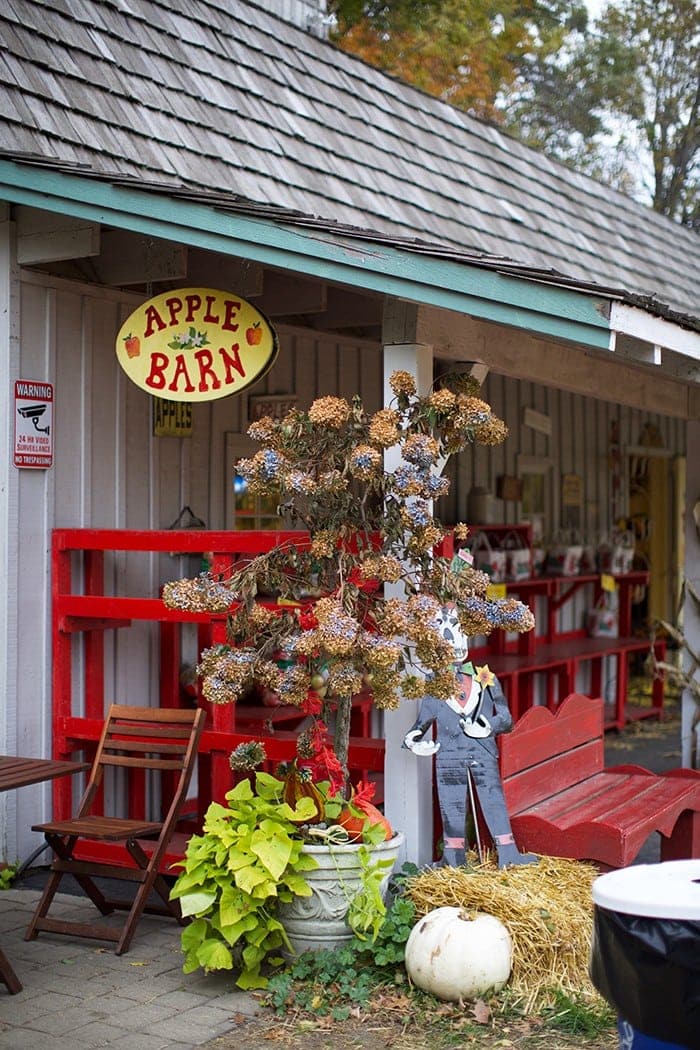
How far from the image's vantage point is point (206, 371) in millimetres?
5266

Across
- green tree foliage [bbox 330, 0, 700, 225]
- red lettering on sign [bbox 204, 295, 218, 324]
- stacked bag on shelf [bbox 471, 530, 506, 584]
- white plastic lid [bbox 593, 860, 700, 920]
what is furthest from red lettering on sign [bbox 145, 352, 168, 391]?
green tree foliage [bbox 330, 0, 700, 225]

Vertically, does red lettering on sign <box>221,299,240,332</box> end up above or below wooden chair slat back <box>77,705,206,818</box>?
above

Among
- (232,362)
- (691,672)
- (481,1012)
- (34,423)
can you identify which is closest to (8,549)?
(34,423)

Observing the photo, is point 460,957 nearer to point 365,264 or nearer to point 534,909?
Answer: point 534,909

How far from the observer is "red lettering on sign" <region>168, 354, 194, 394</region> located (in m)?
5.32

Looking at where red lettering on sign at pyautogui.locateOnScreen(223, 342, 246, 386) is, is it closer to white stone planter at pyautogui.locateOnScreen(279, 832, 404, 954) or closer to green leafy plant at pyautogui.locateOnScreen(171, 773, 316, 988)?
green leafy plant at pyautogui.locateOnScreen(171, 773, 316, 988)

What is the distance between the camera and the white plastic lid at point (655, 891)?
3.00m

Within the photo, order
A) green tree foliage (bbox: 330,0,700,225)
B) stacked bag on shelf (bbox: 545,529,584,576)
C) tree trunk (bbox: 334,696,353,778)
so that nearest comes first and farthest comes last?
tree trunk (bbox: 334,696,353,778)
stacked bag on shelf (bbox: 545,529,584,576)
green tree foliage (bbox: 330,0,700,225)

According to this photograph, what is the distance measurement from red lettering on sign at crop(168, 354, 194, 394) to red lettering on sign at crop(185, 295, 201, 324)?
0.15 meters

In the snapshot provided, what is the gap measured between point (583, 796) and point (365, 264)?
8.24ft

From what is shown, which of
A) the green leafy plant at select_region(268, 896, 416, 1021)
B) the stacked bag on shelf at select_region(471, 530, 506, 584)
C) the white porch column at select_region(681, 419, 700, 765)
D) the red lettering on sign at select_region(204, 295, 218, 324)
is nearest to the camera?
the green leafy plant at select_region(268, 896, 416, 1021)

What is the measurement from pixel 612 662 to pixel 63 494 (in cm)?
691

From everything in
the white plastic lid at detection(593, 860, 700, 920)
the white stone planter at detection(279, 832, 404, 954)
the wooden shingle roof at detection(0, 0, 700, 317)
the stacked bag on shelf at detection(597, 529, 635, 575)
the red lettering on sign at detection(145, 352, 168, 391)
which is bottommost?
the white stone planter at detection(279, 832, 404, 954)

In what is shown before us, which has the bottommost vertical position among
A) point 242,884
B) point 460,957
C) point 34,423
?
point 460,957
